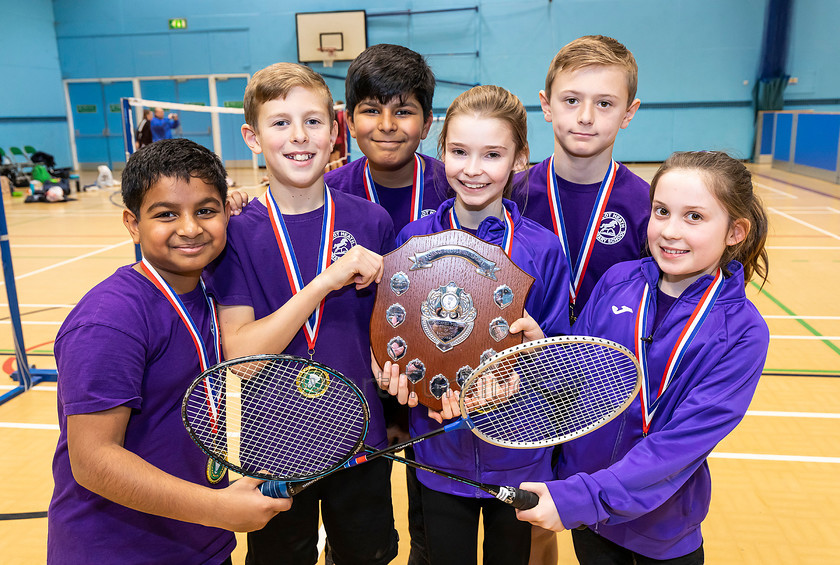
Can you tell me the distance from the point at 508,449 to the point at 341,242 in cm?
95

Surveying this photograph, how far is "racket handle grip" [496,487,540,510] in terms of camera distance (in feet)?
5.33

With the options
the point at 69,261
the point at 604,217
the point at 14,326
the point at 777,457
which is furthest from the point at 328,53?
the point at 604,217

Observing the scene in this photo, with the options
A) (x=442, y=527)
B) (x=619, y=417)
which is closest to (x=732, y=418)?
(x=619, y=417)

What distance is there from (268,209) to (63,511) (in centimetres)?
113

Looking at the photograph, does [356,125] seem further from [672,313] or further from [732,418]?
[732,418]

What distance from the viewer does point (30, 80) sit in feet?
66.6

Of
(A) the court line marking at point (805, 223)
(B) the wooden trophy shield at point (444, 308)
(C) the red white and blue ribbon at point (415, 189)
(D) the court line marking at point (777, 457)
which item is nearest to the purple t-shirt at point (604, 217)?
(C) the red white and blue ribbon at point (415, 189)

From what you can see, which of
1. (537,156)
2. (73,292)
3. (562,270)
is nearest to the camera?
(562,270)

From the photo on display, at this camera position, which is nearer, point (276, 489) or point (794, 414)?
point (276, 489)

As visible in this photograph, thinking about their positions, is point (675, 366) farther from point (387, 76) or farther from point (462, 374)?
point (387, 76)

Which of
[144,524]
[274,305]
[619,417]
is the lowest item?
[144,524]

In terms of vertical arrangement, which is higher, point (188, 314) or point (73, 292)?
point (188, 314)

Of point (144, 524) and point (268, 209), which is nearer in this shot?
point (144, 524)

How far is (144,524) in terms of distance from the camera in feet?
5.69
